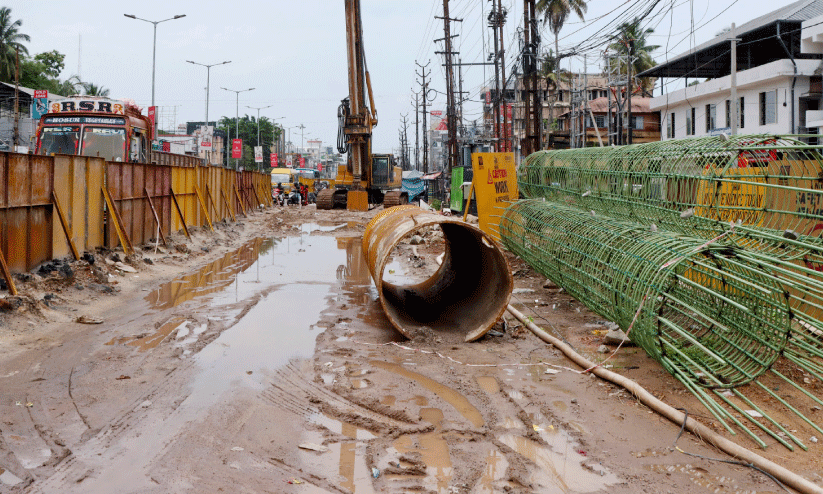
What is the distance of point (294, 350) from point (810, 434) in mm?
5097

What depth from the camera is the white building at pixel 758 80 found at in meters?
29.2

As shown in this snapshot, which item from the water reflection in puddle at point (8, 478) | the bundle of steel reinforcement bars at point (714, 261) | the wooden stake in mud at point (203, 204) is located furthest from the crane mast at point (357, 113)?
the water reflection in puddle at point (8, 478)

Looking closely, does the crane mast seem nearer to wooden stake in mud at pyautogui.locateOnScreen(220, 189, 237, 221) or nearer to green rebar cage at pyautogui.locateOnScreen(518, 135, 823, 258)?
wooden stake in mud at pyautogui.locateOnScreen(220, 189, 237, 221)

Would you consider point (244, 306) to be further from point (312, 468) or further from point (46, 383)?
point (312, 468)

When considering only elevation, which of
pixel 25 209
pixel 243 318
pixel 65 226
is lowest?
pixel 243 318

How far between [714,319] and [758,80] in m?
28.0

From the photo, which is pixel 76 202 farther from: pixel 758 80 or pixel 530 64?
pixel 758 80

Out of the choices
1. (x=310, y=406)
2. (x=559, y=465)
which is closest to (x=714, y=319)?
(x=559, y=465)

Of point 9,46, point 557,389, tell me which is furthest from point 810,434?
point 9,46

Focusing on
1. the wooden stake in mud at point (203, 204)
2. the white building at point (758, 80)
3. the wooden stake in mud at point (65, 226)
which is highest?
the white building at point (758, 80)

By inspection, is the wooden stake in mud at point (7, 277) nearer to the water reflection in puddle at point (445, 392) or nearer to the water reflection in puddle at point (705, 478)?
the water reflection in puddle at point (445, 392)

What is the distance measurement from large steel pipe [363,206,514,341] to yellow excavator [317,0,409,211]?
19917 mm

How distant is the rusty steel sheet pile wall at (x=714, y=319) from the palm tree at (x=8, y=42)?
61.2 meters

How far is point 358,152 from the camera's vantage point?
32.8 meters
